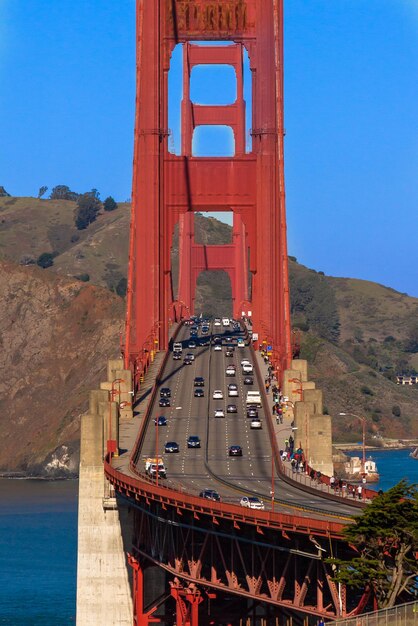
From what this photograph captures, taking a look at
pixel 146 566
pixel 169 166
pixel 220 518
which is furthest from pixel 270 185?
pixel 220 518

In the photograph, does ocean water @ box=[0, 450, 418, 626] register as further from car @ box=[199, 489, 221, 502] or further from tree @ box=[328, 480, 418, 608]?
tree @ box=[328, 480, 418, 608]

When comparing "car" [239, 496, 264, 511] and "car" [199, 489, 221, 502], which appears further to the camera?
"car" [199, 489, 221, 502]

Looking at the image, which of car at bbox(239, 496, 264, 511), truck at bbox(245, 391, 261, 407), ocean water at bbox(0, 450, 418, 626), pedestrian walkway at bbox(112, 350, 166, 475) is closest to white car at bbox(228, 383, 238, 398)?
truck at bbox(245, 391, 261, 407)

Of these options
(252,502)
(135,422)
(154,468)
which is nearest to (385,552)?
(252,502)

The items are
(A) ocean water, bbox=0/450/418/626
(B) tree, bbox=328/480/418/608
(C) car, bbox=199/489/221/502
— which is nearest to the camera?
(B) tree, bbox=328/480/418/608

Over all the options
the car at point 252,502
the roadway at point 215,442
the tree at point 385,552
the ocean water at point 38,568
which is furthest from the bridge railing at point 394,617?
the ocean water at point 38,568

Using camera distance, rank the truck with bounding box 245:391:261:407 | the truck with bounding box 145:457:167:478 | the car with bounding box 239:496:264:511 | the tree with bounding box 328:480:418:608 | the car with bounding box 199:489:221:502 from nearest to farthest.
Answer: the tree with bounding box 328:480:418:608 < the car with bounding box 239:496:264:511 < the car with bounding box 199:489:221:502 < the truck with bounding box 145:457:167:478 < the truck with bounding box 245:391:261:407

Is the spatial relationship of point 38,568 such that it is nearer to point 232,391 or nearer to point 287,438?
point 232,391

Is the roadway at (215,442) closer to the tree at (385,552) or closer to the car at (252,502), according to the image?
the car at (252,502)
